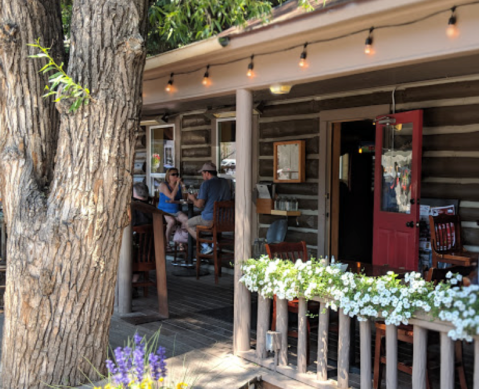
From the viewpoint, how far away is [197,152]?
882cm

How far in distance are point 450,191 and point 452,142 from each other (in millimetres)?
499

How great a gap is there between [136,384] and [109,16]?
2210mm

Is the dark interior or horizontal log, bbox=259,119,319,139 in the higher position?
horizontal log, bbox=259,119,319,139

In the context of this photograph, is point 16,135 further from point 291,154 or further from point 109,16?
point 291,154

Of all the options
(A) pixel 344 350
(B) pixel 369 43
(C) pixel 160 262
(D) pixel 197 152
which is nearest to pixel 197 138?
(D) pixel 197 152

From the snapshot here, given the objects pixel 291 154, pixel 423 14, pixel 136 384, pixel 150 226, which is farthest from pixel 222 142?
pixel 136 384

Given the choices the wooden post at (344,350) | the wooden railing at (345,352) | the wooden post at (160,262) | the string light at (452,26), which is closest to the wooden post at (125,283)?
the wooden post at (160,262)

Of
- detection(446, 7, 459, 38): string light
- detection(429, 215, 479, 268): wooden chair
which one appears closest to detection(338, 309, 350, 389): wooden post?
detection(446, 7, 459, 38): string light

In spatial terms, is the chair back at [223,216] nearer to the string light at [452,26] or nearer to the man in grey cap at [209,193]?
the man in grey cap at [209,193]

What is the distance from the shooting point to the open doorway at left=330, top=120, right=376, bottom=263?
28.0ft

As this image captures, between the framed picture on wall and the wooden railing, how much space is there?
3.34 metres

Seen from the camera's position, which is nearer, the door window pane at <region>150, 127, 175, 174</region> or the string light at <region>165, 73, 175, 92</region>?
the string light at <region>165, 73, 175, 92</region>

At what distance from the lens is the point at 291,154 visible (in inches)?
286

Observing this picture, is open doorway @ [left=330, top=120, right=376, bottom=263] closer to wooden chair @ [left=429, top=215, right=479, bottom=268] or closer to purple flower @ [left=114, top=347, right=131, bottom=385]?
wooden chair @ [left=429, top=215, right=479, bottom=268]
